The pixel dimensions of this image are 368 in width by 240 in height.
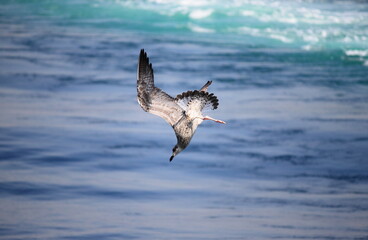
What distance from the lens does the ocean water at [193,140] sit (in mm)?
10289

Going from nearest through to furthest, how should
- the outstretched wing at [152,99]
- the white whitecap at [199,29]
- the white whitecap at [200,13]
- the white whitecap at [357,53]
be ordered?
the outstretched wing at [152,99], the white whitecap at [357,53], the white whitecap at [199,29], the white whitecap at [200,13]

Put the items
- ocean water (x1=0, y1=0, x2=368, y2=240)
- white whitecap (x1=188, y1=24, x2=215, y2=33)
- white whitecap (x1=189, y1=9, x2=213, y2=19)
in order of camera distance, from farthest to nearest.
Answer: white whitecap (x1=189, y1=9, x2=213, y2=19) → white whitecap (x1=188, y1=24, x2=215, y2=33) → ocean water (x1=0, y1=0, x2=368, y2=240)

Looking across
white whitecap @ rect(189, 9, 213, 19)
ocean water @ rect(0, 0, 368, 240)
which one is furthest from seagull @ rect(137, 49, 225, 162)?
white whitecap @ rect(189, 9, 213, 19)

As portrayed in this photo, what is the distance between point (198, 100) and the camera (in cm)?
762

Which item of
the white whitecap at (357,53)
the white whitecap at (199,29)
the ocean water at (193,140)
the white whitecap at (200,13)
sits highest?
the white whitecap at (200,13)

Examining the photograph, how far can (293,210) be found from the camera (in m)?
10.7

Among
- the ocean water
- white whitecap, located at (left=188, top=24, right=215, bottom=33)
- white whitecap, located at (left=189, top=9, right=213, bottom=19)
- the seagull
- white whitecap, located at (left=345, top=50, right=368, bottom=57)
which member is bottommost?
the ocean water

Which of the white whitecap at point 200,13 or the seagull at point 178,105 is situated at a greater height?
the seagull at point 178,105

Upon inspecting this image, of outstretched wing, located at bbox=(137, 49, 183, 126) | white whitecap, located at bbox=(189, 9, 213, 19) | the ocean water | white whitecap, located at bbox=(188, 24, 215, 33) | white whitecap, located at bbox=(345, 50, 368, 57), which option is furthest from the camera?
white whitecap, located at bbox=(189, 9, 213, 19)

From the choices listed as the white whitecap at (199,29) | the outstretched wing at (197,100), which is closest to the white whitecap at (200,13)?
the white whitecap at (199,29)

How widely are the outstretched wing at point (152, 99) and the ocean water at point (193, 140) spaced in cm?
209

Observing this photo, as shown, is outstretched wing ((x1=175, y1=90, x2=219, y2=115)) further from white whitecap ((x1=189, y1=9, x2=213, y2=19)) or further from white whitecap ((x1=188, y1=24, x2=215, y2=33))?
white whitecap ((x1=189, y1=9, x2=213, y2=19))

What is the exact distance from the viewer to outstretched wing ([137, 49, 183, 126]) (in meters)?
7.84

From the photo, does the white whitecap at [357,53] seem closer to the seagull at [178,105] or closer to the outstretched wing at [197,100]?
the seagull at [178,105]
